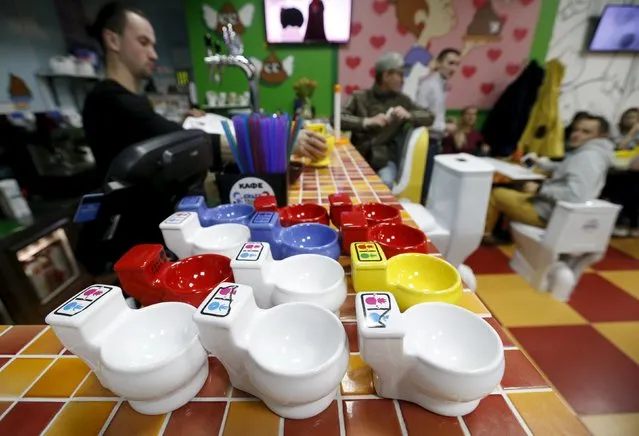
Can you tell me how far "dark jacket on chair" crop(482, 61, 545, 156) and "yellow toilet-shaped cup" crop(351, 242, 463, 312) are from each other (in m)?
3.57

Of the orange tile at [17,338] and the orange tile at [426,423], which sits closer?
the orange tile at [426,423]

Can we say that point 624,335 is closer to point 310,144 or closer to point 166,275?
point 310,144

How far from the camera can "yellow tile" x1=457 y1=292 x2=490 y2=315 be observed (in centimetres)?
48

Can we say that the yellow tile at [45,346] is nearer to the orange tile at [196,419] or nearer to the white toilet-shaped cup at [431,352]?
the orange tile at [196,419]

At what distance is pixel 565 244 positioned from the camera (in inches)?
75.5

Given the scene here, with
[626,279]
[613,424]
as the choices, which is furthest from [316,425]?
[626,279]

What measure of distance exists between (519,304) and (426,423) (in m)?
2.00

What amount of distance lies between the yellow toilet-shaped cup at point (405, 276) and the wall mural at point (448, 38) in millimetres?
3149

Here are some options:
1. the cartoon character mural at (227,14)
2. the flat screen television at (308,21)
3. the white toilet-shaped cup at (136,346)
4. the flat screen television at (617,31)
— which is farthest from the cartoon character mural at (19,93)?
the flat screen television at (617,31)

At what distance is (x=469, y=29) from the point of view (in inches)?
124

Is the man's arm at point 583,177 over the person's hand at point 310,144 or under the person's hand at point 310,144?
under

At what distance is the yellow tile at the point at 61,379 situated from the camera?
1.21 feet

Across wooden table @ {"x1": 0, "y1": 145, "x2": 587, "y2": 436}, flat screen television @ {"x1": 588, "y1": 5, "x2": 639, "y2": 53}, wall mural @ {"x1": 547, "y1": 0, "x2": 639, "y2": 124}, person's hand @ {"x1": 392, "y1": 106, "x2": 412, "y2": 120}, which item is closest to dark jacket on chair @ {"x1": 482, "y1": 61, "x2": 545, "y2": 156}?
wall mural @ {"x1": 547, "y1": 0, "x2": 639, "y2": 124}

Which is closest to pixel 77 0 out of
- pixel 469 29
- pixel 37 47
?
pixel 37 47
